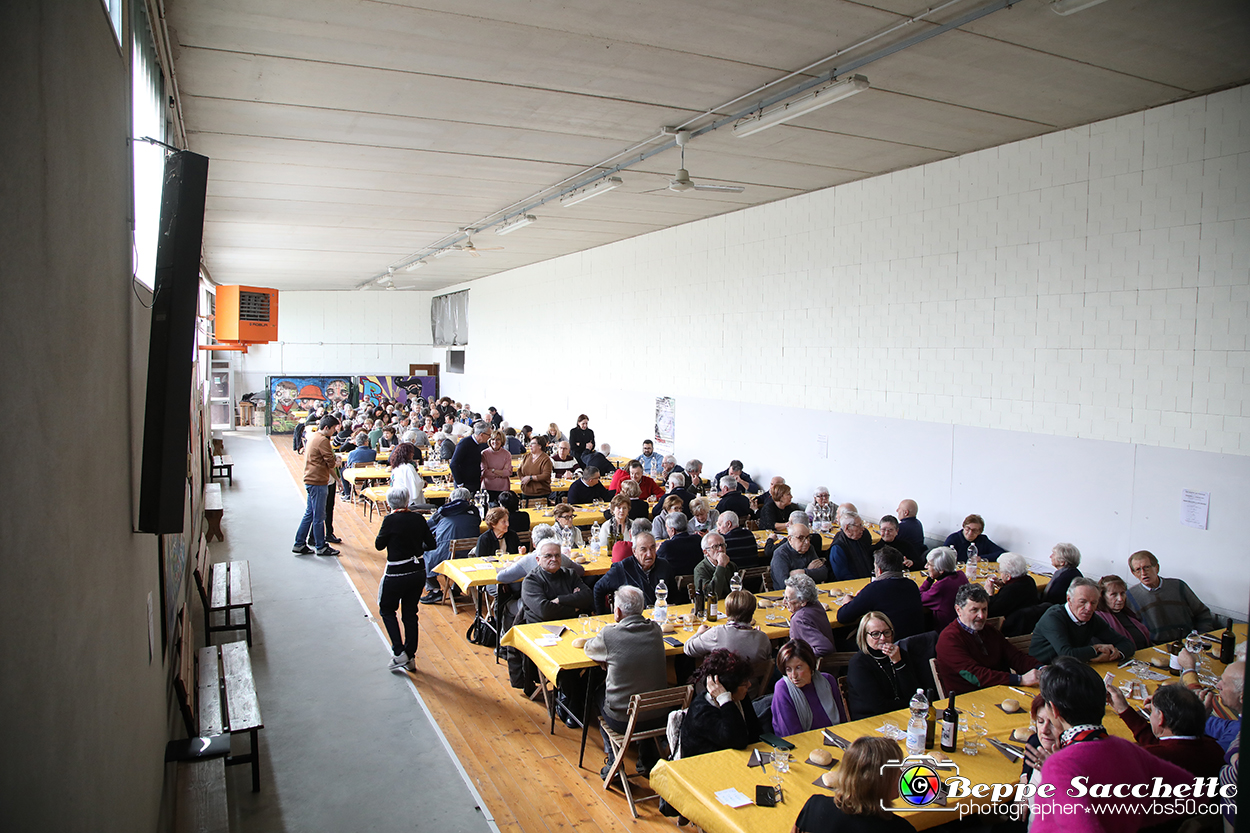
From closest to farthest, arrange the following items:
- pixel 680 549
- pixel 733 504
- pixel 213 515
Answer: pixel 680 549, pixel 733 504, pixel 213 515

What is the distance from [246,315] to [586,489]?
8.96 m

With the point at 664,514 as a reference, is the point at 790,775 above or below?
below

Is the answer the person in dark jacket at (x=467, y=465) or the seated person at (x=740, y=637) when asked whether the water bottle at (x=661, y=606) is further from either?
the person in dark jacket at (x=467, y=465)

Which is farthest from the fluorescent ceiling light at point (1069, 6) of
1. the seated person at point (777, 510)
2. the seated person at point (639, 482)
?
the seated person at point (639, 482)

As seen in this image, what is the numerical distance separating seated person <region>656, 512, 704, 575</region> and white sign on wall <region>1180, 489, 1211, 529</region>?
423 centimetres

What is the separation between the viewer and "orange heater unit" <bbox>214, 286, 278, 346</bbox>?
1506cm

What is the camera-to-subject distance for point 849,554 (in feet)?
24.6

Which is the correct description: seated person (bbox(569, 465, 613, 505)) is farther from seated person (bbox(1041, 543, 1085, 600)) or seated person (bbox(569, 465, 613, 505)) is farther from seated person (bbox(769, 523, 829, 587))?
seated person (bbox(1041, 543, 1085, 600))

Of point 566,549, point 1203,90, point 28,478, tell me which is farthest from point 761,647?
point 1203,90

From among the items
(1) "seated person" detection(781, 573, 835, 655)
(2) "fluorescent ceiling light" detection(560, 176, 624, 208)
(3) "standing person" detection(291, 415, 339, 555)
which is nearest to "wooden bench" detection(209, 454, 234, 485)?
(3) "standing person" detection(291, 415, 339, 555)

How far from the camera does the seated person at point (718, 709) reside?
161 inches

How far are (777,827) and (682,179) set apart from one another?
240 inches

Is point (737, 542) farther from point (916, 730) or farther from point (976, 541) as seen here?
point (916, 730)

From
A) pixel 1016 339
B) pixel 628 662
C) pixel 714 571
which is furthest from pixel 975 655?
pixel 1016 339
